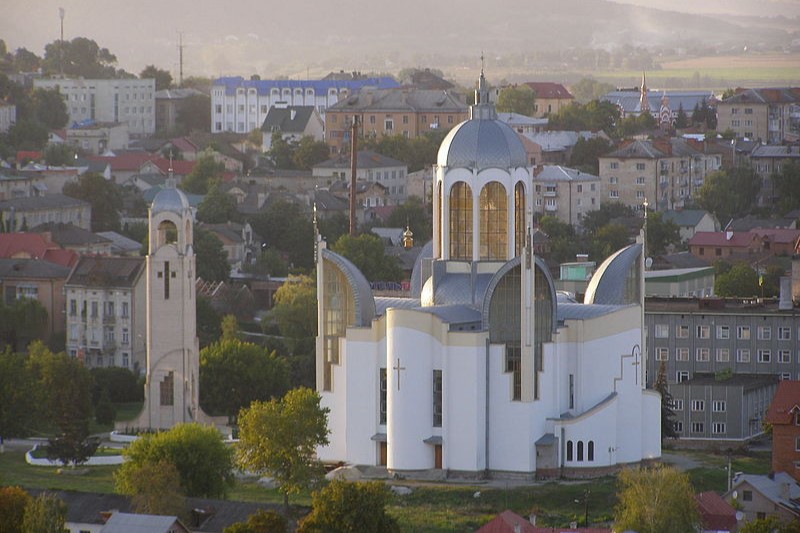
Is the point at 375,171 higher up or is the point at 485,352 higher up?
the point at 375,171

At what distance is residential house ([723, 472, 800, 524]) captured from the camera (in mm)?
58375

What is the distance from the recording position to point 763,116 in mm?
159125

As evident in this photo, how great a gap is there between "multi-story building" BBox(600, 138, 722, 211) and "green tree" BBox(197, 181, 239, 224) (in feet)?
73.1

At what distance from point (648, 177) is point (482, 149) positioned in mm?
72389

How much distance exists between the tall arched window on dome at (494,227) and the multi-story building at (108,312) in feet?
79.5

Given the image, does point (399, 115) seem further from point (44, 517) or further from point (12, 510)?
point (44, 517)

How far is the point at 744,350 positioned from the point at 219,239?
103 feet

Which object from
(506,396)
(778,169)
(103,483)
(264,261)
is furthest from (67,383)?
(778,169)

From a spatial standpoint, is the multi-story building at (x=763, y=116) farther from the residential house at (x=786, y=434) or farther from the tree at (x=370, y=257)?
the residential house at (x=786, y=434)

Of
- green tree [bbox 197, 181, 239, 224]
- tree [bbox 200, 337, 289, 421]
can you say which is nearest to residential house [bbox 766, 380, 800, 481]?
tree [bbox 200, 337, 289, 421]

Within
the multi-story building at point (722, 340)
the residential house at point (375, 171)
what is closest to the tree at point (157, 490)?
the multi-story building at point (722, 340)

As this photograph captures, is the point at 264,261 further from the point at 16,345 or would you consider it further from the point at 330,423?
the point at 330,423

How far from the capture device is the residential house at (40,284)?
9175cm

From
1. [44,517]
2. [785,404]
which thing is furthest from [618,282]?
[44,517]
